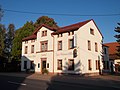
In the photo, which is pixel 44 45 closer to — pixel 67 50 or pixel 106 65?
pixel 67 50

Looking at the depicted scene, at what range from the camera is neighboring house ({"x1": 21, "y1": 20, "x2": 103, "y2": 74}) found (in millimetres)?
28609

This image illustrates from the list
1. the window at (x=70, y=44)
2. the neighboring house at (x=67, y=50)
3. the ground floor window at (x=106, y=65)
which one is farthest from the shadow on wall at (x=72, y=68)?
the ground floor window at (x=106, y=65)

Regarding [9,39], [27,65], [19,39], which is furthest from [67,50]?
[9,39]

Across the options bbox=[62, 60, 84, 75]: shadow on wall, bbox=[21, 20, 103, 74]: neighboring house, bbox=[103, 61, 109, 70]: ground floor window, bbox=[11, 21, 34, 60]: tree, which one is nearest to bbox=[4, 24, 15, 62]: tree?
bbox=[11, 21, 34, 60]: tree

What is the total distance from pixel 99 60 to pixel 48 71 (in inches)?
400

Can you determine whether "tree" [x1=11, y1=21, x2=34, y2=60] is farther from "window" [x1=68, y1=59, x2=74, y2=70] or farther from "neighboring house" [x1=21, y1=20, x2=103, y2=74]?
"window" [x1=68, y1=59, x2=74, y2=70]

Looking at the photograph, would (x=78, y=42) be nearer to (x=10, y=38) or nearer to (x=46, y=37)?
(x=46, y=37)

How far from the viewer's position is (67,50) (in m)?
29.4

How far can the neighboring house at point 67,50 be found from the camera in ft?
93.9

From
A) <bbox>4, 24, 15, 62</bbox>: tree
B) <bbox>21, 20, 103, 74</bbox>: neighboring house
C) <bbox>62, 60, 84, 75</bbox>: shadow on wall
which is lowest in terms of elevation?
<bbox>62, 60, 84, 75</bbox>: shadow on wall

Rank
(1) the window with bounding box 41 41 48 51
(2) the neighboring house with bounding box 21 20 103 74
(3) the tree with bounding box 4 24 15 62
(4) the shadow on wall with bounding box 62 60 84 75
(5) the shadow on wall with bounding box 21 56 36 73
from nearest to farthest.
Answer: (4) the shadow on wall with bounding box 62 60 84 75 → (2) the neighboring house with bounding box 21 20 103 74 → (1) the window with bounding box 41 41 48 51 → (5) the shadow on wall with bounding box 21 56 36 73 → (3) the tree with bounding box 4 24 15 62

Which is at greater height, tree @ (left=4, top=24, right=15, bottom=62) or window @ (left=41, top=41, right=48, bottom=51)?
tree @ (left=4, top=24, right=15, bottom=62)

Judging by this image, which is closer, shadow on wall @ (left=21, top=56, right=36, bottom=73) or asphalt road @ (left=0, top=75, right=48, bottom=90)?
asphalt road @ (left=0, top=75, right=48, bottom=90)

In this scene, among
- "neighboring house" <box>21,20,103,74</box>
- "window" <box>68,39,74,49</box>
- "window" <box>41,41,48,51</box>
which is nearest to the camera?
"neighboring house" <box>21,20,103,74</box>
